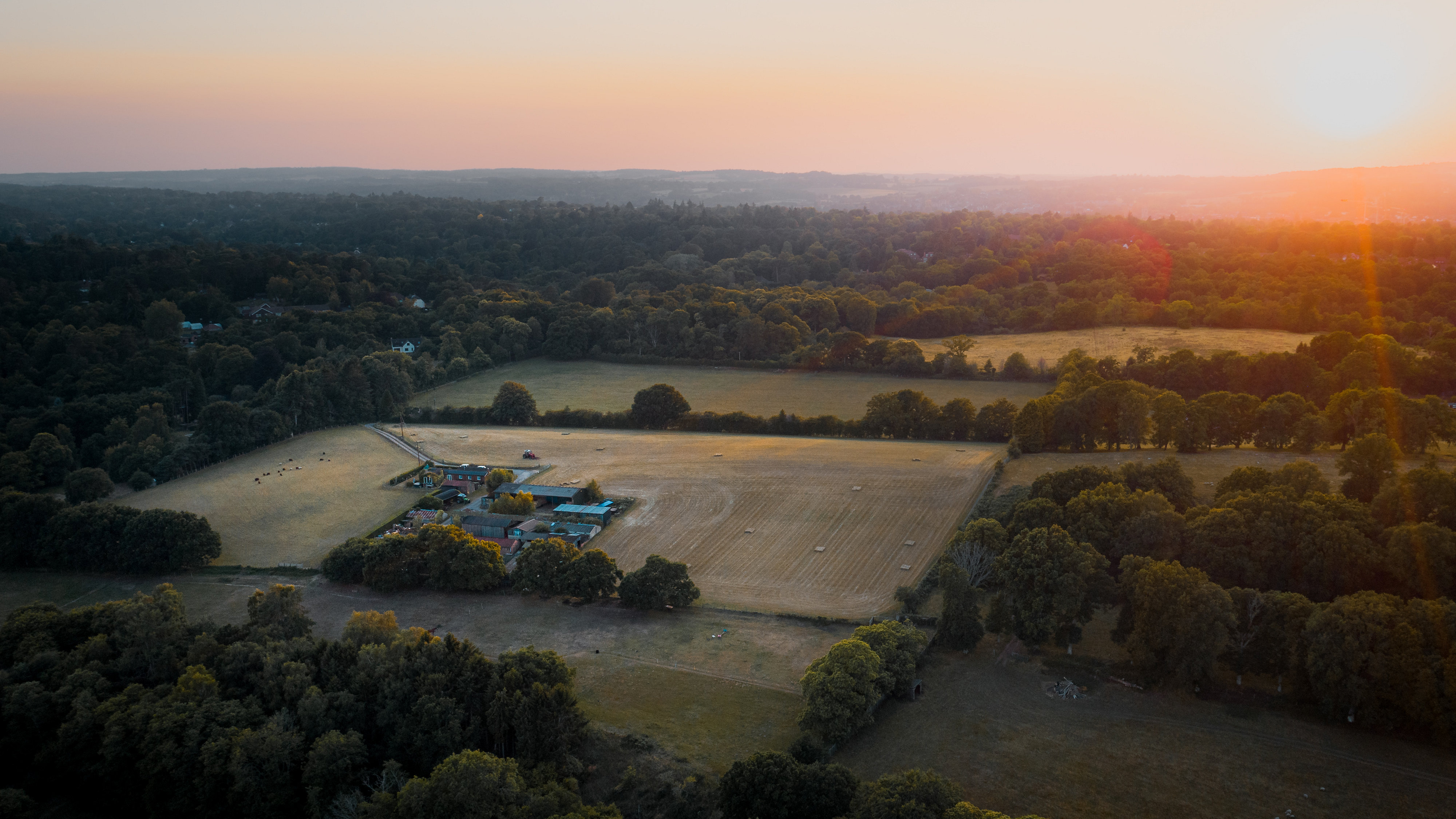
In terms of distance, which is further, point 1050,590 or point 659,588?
point 659,588

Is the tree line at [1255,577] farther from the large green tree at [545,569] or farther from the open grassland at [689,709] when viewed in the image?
the large green tree at [545,569]

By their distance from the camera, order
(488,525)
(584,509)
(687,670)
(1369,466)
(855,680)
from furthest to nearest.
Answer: (584,509)
(488,525)
(1369,466)
(687,670)
(855,680)

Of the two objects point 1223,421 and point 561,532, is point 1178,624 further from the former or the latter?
point 561,532

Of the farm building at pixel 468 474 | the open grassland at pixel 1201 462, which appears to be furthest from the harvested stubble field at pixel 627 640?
the open grassland at pixel 1201 462

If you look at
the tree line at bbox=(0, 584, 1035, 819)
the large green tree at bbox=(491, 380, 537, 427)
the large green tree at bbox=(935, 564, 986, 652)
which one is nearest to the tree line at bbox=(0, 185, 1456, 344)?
the large green tree at bbox=(491, 380, 537, 427)

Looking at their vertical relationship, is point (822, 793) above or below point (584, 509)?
above

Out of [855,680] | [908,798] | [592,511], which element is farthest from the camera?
[592,511]

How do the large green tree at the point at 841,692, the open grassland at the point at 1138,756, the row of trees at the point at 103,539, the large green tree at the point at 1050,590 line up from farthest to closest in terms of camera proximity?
1. the row of trees at the point at 103,539
2. the large green tree at the point at 1050,590
3. the large green tree at the point at 841,692
4. the open grassland at the point at 1138,756

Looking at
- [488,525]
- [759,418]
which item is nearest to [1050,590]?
[488,525]
